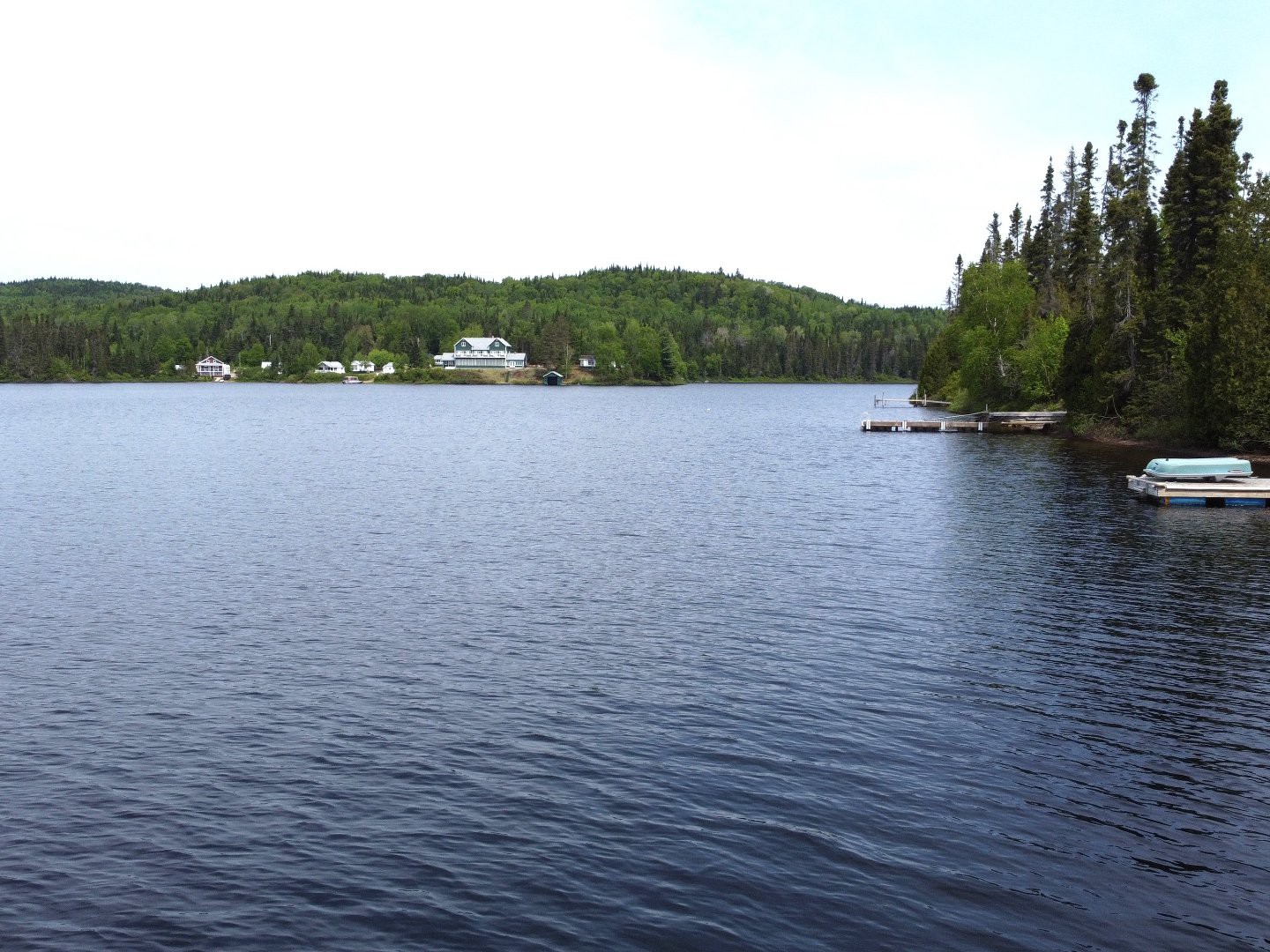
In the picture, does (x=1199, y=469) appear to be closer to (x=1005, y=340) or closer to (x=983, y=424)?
(x=983, y=424)

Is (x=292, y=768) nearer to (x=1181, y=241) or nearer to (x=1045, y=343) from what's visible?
(x=1181, y=241)

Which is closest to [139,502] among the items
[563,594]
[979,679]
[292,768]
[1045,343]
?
[563,594]

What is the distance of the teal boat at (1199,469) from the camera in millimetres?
60438

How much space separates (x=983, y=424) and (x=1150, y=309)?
28671mm

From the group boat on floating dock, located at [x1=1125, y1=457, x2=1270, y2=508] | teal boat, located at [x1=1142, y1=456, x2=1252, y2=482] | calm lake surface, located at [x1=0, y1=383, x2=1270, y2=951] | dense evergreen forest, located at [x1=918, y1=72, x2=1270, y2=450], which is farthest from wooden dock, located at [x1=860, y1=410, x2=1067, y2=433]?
calm lake surface, located at [x1=0, y1=383, x2=1270, y2=951]

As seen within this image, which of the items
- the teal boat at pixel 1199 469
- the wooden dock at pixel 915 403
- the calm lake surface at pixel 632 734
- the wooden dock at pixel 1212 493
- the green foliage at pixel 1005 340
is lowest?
the calm lake surface at pixel 632 734

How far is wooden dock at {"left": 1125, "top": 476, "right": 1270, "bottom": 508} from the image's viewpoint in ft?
189

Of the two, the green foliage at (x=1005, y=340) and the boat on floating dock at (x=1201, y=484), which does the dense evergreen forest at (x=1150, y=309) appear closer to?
the green foliage at (x=1005, y=340)

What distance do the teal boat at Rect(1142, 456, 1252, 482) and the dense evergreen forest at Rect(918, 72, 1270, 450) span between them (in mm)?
12803

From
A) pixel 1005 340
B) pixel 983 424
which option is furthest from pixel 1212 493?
pixel 1005 340

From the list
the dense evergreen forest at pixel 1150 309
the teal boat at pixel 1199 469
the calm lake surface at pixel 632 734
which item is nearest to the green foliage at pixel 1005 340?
the dense evergreen forest at pixel 1150 309

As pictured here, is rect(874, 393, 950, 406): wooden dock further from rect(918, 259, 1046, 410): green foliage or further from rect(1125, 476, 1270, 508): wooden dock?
A: rect(1125, 476, 1270, 508): wooden dock

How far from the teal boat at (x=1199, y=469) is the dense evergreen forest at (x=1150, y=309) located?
12.8 meters

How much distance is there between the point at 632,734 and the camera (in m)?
22.7
